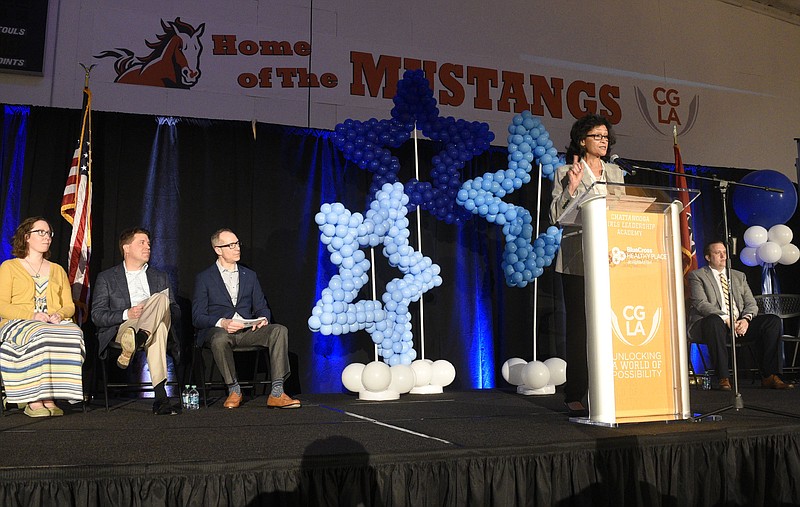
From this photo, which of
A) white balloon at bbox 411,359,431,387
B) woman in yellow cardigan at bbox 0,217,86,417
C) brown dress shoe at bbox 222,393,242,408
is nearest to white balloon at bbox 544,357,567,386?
white balloon at bbox 411,359,431,387

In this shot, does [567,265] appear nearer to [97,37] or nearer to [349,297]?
[349,297]

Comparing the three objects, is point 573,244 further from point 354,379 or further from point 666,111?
point 666,111

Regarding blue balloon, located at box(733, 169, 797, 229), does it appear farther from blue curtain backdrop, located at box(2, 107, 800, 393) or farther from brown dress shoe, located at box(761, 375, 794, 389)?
blue curtain backdrop, located at box(2, 107, 800, 393)

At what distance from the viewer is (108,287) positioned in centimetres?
440

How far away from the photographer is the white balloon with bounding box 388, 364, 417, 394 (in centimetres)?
496

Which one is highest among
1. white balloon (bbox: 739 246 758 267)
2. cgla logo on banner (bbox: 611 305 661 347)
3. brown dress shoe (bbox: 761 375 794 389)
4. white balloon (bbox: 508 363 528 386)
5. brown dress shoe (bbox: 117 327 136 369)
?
white balloon (bbox: 739 246 758 267)

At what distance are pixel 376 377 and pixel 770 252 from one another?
391cm

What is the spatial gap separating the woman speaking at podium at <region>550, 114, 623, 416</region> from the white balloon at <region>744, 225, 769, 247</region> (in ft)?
12.2

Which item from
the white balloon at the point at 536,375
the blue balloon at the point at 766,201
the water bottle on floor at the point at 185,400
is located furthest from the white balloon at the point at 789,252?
the water bottle on floor at the point at 185,400

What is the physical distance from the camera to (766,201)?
648 cm

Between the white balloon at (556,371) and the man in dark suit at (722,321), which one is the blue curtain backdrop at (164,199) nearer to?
Result: the white balloon at (556,371)

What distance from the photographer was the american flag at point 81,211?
15.5 ft

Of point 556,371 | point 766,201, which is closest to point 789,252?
point 766,201

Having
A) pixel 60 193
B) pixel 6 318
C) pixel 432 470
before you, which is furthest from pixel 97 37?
pixel 432 470
